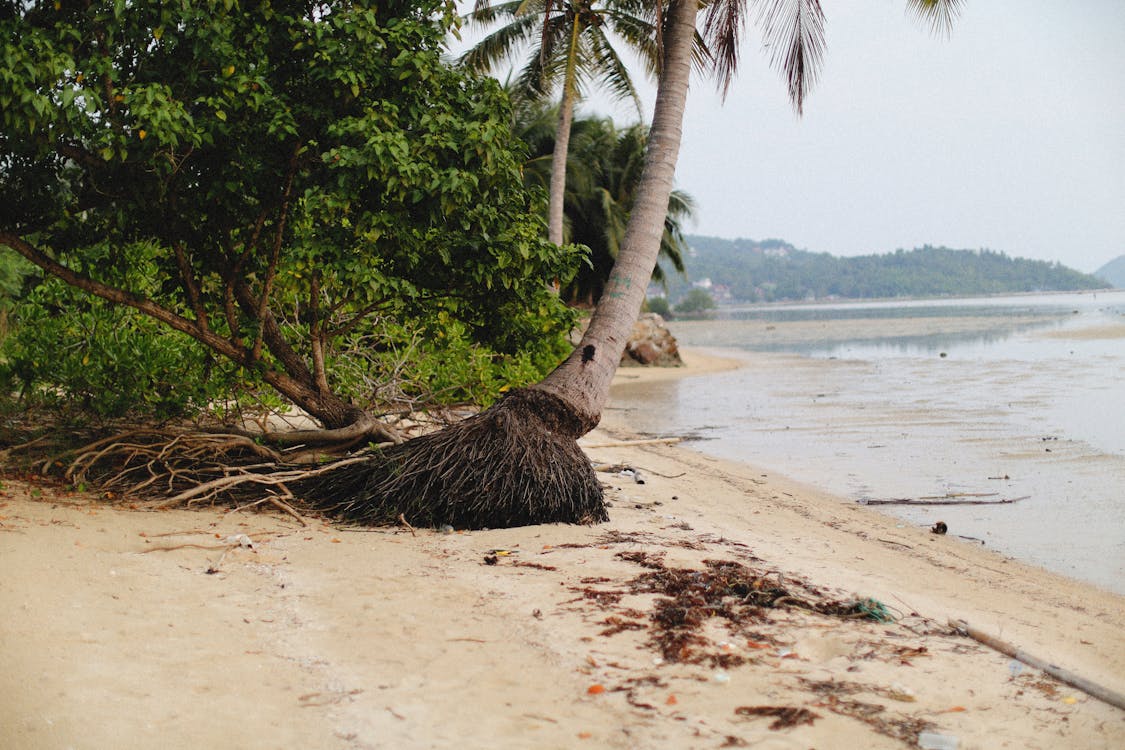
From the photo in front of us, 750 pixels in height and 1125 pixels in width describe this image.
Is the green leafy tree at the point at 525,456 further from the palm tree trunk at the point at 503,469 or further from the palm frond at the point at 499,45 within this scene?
the palm frond at the point at 499,45

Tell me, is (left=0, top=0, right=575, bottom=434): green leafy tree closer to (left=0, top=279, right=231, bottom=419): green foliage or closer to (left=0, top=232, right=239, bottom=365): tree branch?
(left=0, top=232, right=239, bottom=365): tree branch

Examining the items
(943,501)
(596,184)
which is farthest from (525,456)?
(596,184)

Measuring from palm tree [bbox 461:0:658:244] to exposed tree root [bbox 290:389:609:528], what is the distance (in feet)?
41.6

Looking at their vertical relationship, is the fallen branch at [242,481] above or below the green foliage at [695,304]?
below

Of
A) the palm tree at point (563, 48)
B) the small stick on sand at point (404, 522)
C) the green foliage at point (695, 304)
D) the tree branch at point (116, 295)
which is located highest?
the palm tree at point (563, 48)

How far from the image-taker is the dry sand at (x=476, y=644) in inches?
146

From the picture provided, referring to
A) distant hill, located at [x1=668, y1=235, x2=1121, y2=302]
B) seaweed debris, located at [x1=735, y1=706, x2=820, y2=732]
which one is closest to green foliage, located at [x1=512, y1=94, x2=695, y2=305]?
seaweed debris, located at [x1=735, y1=706, x2=820, y2=732]

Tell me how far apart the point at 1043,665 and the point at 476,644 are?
275cm

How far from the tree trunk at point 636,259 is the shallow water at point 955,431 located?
3.35m

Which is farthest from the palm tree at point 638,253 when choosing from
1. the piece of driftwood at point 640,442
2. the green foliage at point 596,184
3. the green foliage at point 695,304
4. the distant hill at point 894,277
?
the distant hill at point 894,277

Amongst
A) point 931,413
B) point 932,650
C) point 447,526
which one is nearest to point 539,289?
point 447,526

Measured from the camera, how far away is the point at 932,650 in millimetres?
4609

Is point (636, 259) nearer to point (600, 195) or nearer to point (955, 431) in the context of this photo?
point (955, 431)

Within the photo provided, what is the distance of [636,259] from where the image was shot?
8.82 metres
